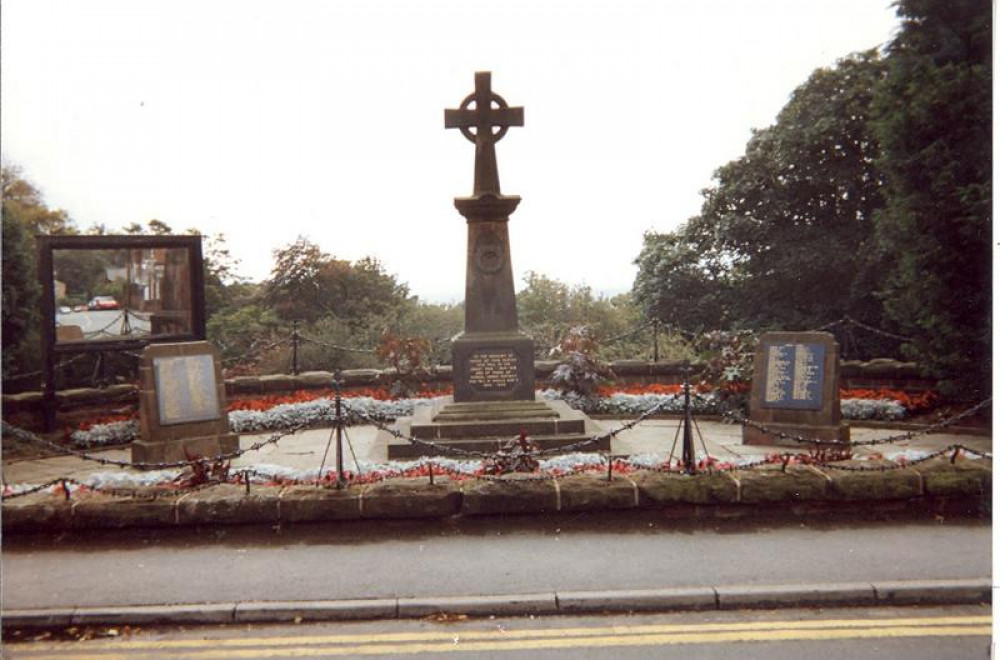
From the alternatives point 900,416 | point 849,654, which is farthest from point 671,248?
point 849,654

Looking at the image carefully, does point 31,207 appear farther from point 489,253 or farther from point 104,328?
point 489,253

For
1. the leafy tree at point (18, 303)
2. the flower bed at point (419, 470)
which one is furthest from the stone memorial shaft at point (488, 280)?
the leafy tree at point (18, 303)

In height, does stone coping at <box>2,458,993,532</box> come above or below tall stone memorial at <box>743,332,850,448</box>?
below

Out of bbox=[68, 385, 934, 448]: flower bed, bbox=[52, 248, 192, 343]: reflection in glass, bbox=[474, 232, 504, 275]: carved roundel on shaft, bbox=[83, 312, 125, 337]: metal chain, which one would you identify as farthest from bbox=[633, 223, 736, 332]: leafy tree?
bbox=[83, 312, 125, 337]: metal chain

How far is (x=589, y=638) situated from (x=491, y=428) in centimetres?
493

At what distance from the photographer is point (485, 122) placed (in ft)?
33.0

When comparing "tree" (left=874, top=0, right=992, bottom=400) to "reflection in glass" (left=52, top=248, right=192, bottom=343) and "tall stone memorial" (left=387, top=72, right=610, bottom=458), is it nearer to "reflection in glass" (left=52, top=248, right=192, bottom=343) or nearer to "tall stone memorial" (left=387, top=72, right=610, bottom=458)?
"tall stone memorial" (left=387, top=72, right=610, bottom=458)

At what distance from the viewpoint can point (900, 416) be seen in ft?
36.4

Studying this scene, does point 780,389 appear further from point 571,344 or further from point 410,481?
point 410,481

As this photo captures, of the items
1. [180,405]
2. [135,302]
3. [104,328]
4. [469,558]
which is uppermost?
[135,302]

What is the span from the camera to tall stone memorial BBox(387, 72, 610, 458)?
9.63m

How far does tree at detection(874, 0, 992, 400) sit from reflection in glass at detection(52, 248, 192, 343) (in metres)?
11.0

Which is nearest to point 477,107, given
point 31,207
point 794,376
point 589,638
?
point 794,376

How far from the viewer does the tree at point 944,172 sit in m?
9.72
